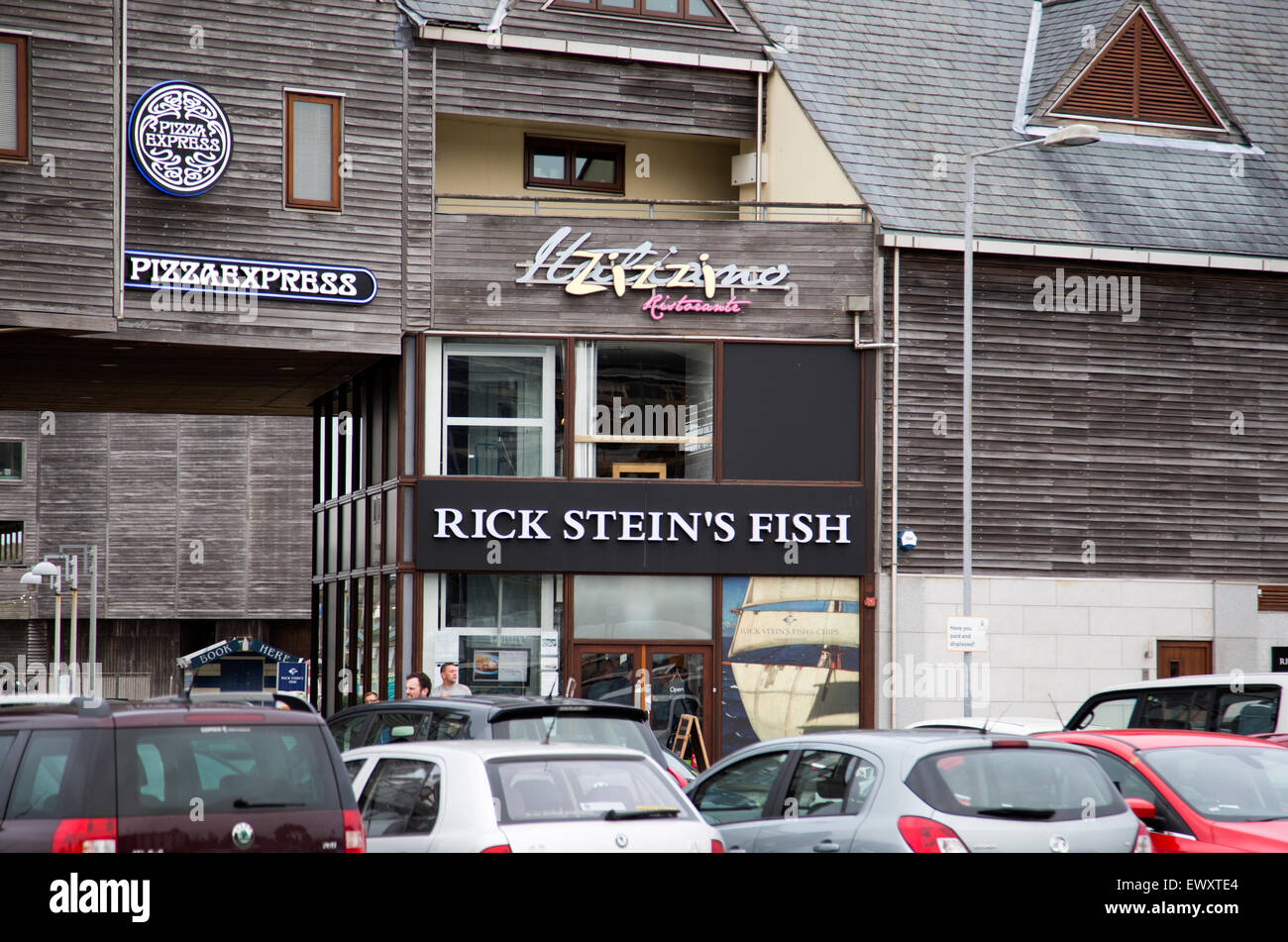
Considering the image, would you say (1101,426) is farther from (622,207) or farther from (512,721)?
(512,721)

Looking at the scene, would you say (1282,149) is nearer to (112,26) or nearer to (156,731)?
(112,26)

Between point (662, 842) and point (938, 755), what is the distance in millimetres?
1679

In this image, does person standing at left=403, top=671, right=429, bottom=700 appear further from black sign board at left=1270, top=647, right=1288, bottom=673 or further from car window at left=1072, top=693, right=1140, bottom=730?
black sign board at left=1270, top=647, right=1288, bottom=673

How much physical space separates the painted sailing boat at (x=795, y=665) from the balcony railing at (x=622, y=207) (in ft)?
17.9

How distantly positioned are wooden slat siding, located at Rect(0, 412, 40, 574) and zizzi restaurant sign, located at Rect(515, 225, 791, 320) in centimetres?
3816

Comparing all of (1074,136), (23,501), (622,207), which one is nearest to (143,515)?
(23,501)

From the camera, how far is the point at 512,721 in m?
11.7

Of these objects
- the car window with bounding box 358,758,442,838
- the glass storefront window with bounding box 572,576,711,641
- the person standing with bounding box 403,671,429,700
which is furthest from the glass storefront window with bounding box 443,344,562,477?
the car window with bounding box 358,758,442,838

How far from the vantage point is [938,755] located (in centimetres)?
930

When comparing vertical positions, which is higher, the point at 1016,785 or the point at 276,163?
the point at 276,163

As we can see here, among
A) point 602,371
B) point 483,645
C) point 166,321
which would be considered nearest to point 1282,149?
point 602,371

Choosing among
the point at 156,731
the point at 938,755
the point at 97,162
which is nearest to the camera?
the point at 156,731

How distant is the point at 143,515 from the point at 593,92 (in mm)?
36940

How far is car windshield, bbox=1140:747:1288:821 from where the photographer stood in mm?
10242
